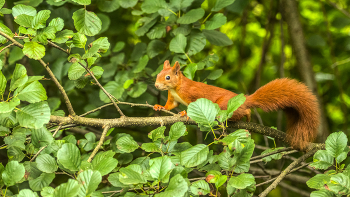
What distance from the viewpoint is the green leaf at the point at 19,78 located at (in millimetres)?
799

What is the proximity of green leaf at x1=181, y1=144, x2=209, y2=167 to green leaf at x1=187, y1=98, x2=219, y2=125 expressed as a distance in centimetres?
8

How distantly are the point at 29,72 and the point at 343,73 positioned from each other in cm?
256

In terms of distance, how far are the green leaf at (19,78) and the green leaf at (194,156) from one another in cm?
48

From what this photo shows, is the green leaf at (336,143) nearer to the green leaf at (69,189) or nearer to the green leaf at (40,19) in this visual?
the green leaf at (69,189)

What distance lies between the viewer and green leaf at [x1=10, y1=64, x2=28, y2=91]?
799 millimetres

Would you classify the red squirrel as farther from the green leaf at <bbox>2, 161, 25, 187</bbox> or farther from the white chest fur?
the green leaf at <bbox>2, 161, 25, 187</bbox>

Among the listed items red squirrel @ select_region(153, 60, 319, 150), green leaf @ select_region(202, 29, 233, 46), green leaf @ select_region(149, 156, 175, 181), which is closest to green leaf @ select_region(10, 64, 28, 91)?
green leaf @ select_region(149, 156, 175, 181)

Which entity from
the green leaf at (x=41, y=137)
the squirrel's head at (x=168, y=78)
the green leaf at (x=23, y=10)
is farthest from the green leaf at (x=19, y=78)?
the squirrel's head at (x=168, y=78)

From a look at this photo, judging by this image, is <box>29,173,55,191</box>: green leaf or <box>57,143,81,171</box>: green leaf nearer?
<box>57,143,81,171</box>: green leaf

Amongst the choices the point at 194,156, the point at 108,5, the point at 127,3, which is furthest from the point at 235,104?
the point at 108,5

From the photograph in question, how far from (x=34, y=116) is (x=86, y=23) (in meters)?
0.52

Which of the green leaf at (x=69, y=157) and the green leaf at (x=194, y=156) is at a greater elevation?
the green leaf at (x=194, y=156)

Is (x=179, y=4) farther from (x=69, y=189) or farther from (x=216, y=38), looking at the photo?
(x=69, y=189)

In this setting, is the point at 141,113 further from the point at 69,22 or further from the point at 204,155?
the point at 204,155
